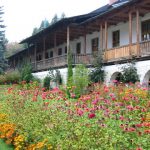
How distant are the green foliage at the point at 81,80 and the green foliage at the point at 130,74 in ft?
7.79

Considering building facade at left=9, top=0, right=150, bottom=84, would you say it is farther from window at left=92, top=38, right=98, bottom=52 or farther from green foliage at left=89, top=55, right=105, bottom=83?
green foliage at left=89, top=55, right=105, bottom=83

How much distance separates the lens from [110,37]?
2759 centimetres

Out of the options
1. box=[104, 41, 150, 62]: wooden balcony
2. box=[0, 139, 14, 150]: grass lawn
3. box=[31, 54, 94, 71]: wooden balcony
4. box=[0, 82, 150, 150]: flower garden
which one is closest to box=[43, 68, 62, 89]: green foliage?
box=[31, 54, 94, 71]: wooden balcony

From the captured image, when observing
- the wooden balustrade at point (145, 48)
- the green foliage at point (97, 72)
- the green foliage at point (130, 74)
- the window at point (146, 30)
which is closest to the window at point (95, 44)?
the green foliage at point (97, 72)

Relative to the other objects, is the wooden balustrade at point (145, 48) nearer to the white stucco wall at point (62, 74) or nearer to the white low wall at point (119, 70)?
the white low wall at point (119, 70)

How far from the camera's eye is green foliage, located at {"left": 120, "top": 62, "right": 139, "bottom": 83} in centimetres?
2027

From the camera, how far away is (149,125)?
20.5ft

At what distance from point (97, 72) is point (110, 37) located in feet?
15.9

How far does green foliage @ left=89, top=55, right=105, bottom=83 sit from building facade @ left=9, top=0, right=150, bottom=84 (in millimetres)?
324

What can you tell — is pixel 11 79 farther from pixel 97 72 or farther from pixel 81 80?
pixel 81 80

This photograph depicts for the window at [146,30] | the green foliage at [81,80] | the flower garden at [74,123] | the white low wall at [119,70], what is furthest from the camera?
the window at [146,30]

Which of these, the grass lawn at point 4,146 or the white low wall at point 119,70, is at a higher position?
the white low wall at point 119,70

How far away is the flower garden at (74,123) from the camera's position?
6441 millimetres

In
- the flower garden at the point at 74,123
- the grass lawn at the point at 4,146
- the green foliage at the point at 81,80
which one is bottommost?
the grass lawn at the point at 4,146
